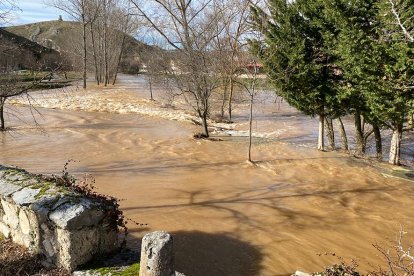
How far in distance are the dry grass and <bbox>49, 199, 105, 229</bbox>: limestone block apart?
0.72 metres

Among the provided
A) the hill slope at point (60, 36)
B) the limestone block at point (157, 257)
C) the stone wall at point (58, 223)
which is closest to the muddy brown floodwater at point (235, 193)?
the stone wall at point (58, 223)

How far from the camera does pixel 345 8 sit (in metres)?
13.3

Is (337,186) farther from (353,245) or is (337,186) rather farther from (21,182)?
(21,182)

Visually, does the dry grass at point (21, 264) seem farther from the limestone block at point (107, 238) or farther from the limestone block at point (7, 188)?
the limestone block at point (7, 188)

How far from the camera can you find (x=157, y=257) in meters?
4.23

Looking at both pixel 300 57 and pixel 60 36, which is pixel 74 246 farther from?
pixel 60 36

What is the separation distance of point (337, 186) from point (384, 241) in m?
3.59

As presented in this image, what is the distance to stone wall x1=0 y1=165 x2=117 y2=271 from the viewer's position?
5191 millimetres

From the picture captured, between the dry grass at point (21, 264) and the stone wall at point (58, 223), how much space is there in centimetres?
10

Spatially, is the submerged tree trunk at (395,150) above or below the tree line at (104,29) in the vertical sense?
below

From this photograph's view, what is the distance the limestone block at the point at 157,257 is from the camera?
424 centimetres

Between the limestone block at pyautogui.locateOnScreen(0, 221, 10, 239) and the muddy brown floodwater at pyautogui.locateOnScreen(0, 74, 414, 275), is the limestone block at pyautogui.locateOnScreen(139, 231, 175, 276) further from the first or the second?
the limestone block at pyautogui.locateOnScreen(0, 221, 10, 239)

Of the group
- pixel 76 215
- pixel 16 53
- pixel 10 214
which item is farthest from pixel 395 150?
pixel 16 53

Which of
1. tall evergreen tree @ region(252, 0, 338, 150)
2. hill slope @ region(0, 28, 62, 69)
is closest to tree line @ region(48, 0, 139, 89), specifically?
hill slope @ region(0, 28, 62, 69)
